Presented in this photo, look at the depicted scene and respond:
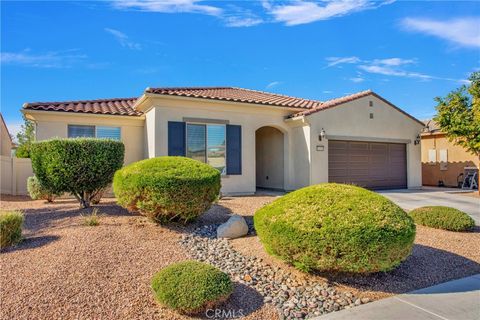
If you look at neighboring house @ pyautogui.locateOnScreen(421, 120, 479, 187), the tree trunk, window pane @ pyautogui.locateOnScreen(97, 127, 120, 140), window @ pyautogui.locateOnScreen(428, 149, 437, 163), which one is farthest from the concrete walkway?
window @ pyautogui.locateOnScreen(428, 149, 437, 163)

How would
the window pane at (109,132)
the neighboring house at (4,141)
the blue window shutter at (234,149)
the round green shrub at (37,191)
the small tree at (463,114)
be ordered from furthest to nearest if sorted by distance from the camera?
the neighboring house at (4,141)
the small tree at (463,114)
the window pane at (109,132)
the blue window shutter at (234,149)
the round green shrub at (37,191)

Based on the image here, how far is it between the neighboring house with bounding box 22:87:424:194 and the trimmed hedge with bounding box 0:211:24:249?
249 inches

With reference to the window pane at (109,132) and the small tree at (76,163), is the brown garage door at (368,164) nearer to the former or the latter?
the window pane at (109,132)

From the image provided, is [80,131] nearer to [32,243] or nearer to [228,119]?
[228,119]

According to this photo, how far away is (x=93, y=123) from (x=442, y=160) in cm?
2084

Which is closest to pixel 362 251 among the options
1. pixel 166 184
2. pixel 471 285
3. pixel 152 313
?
pixel 471 285

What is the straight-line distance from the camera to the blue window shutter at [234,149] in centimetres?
1320

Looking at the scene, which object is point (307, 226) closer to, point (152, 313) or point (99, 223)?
point (152, 313)

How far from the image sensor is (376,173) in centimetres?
1630

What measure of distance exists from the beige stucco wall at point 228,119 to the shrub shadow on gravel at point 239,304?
846 centimetres

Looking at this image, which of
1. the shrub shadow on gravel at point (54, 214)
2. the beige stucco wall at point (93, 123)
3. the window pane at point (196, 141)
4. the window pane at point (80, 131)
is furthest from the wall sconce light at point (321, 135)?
the window pane at point (80, 131)

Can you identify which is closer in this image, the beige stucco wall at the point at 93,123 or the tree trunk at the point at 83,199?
the tree trunk at the point at 83,199

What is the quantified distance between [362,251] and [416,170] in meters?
15.4

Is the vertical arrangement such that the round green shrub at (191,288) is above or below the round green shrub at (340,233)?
below
